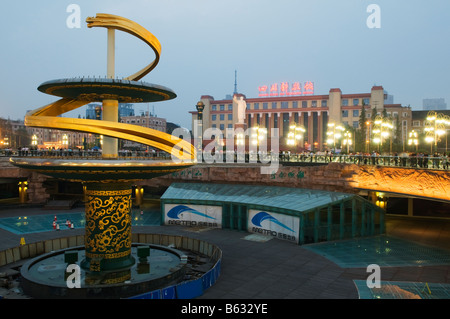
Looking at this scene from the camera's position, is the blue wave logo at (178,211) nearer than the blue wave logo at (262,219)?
No

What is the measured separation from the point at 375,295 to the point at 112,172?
42.9 ft

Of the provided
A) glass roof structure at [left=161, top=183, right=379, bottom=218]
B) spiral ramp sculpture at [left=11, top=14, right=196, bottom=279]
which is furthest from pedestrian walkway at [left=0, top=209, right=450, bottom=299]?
spiral ramp sculpture at [left=11, top=14, right=196, bottom=279]

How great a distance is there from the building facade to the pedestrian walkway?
65118 mm

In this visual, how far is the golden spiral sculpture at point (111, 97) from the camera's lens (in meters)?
16.3

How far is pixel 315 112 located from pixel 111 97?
8801 cm

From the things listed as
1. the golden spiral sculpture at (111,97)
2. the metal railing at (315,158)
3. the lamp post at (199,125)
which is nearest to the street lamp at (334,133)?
the metal railing at (315,158)

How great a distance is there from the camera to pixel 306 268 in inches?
841

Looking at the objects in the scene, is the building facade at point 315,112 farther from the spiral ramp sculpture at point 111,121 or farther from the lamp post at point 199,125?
the spiral ramp sculpture at point 111,121

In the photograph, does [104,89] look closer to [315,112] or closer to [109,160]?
[109,160]

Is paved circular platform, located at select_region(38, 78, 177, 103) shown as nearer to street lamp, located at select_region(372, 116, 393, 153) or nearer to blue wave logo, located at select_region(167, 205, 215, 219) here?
blue wave logo, located at select_region(167, 205, 215, 219)

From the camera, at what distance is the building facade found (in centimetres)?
9612

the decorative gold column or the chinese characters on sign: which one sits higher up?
the chinese characters on sign

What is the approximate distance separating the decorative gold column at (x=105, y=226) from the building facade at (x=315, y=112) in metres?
75.4
